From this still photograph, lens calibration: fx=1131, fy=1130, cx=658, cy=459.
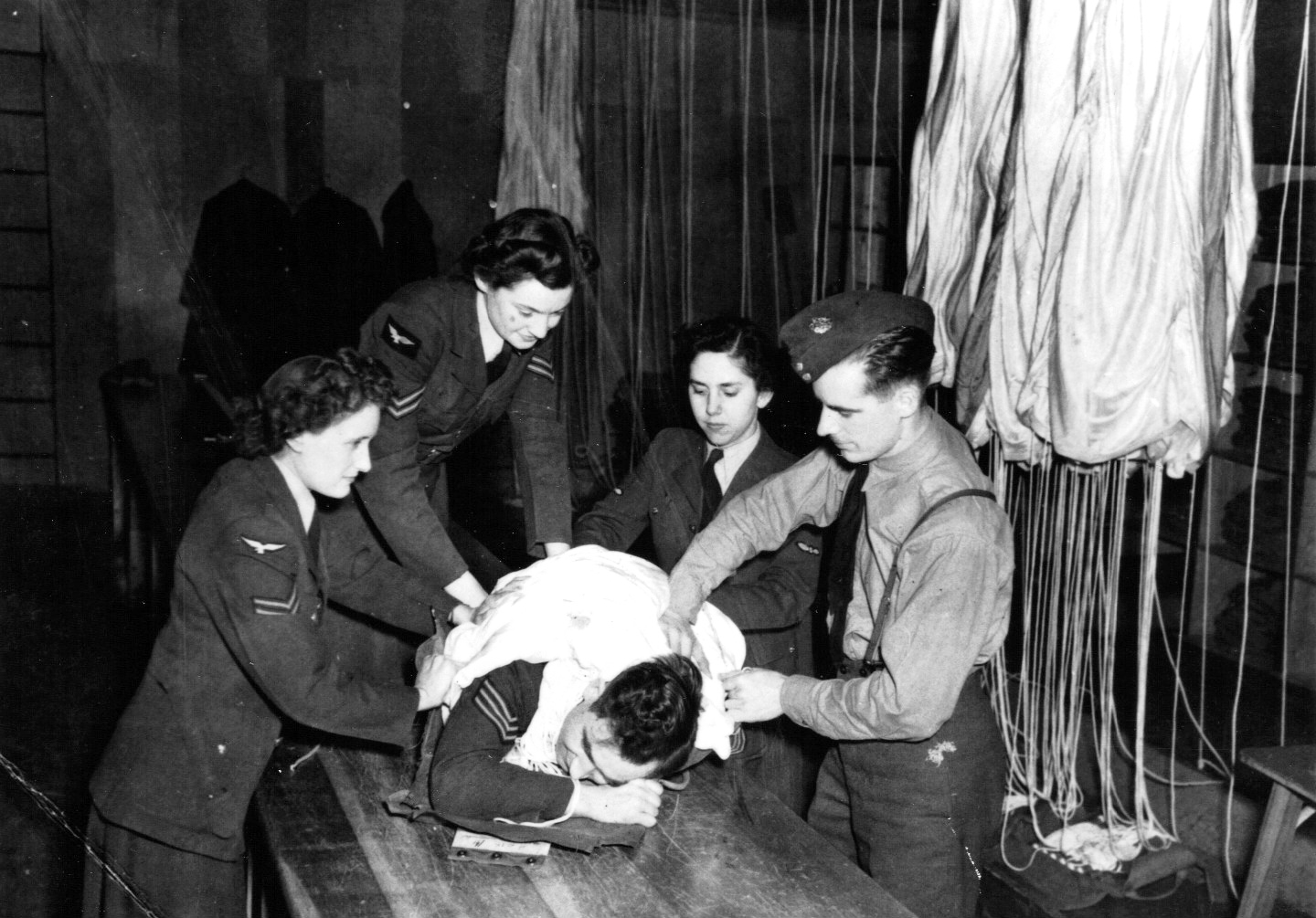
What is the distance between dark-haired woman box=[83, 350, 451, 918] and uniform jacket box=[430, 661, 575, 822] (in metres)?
0.14

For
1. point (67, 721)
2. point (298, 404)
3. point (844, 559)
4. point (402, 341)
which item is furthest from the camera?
point (67, 721)

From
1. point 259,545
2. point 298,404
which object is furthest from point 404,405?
point 259,545

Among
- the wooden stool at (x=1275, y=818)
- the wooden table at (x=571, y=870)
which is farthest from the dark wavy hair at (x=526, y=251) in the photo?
the wooden stool at (x=1275, y=818)

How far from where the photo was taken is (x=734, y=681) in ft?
8.00

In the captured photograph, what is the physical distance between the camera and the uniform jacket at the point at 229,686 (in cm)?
221

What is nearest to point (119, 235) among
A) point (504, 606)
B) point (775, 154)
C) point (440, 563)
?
point (775, 154)

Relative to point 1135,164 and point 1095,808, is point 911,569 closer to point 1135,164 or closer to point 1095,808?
point 1135,164

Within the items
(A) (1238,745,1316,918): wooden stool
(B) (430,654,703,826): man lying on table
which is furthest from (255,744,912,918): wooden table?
(A) (1238,745,1316,918): wooden stool

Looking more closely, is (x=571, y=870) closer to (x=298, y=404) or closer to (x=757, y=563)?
(x=298, y=404)

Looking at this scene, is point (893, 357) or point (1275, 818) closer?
point (893, 357)

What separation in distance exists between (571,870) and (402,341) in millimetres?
1380

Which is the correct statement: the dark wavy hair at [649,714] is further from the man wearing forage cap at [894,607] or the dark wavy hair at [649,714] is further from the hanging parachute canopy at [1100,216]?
the hanging parachute canopy at [1100,216]

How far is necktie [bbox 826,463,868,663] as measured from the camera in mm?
2467

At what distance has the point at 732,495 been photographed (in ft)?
10.4
